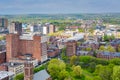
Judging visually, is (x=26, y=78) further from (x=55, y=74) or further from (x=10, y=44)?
(x=10, y=44)

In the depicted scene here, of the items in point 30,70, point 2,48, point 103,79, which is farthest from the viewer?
point 2,48

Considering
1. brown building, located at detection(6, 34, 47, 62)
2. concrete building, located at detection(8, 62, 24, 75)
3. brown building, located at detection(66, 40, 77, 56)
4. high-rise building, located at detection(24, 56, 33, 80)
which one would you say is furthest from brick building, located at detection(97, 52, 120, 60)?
high-rise building, located at detection(24, 56, 33, 80)

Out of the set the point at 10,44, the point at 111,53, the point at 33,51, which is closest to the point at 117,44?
the point at 111,53

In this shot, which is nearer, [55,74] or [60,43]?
[55,74]

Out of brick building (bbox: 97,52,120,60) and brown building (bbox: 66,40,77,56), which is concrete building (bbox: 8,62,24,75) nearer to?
brown building (bbox: 66,40,77,56)

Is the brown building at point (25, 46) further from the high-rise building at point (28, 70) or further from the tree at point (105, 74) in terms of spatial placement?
the high-rise building at point (28, 70)

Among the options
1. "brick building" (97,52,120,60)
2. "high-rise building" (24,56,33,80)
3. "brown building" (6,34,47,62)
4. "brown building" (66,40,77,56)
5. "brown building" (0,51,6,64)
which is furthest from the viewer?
"brown building" (66,40,77,56)

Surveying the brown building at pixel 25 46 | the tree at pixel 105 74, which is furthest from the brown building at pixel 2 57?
the tree at pixel 105 74

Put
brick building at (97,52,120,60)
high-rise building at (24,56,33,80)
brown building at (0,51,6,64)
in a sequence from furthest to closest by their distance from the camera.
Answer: brick building at (97,52,120,60) → brown building at (0,51,6,64) → high-rise building at (24,56,33,80)

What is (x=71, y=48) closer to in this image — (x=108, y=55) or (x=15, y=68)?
(x=108, y=55)
